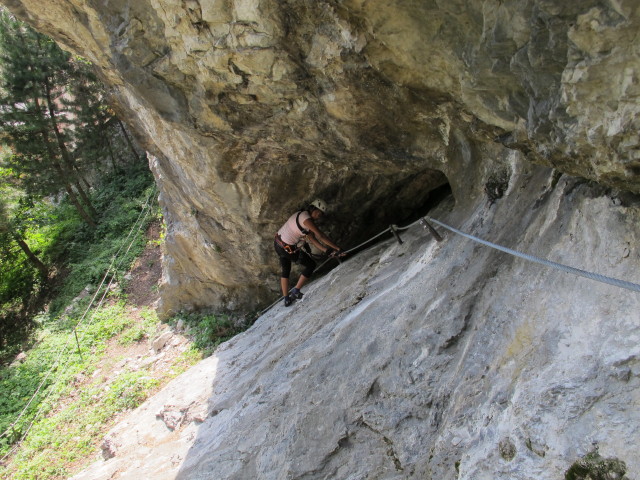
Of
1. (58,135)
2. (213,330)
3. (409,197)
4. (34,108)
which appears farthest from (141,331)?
(34,108)

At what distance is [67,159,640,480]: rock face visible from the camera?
2.29m

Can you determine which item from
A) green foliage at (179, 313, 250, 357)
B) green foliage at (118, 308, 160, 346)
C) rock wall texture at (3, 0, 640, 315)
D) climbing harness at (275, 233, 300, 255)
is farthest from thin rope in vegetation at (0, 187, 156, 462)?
climbing harness at (275, 233, 300, 255)

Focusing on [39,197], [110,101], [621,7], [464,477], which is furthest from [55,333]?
[621,7]

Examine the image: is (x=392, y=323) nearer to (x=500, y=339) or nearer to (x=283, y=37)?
(x=500, y=339)

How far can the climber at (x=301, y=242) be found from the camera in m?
7.18

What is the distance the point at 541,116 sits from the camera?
2.48 m

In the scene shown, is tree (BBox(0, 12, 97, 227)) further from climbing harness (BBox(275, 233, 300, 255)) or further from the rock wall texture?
climbing harness (BBox(275, 233, 300, 255))

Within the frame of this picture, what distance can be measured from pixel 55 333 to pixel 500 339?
15634 millimetres

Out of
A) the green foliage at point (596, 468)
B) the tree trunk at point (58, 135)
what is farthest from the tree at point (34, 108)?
the green foliage at point (596, 468)

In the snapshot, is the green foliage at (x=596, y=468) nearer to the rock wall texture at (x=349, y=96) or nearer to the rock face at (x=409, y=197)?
the rock face at (x=409, y=197)

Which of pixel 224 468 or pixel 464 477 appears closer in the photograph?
pixel 464 477

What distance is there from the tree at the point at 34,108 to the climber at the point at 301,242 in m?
15.3

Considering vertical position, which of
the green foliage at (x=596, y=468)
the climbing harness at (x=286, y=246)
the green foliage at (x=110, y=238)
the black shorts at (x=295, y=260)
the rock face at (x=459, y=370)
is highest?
the green foliage at (x=110, y=238)

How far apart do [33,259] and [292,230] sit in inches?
641
